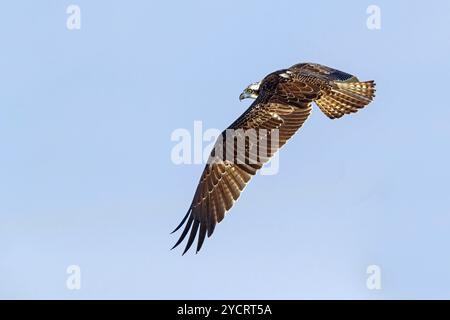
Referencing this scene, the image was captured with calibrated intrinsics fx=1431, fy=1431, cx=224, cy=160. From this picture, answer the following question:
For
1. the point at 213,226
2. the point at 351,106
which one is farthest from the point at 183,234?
the point at 351,106

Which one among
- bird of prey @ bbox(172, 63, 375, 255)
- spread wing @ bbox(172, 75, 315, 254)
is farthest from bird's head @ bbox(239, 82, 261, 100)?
spread wing @ bbox(172, 75, 315, 254)

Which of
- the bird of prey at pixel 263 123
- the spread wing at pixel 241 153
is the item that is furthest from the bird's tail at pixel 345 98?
the spread wing at pixel 241 153

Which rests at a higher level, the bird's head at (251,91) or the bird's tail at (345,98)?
the bird's head at (251,91)

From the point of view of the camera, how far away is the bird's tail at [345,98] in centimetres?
2784

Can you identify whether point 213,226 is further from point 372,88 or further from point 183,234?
point 372,88

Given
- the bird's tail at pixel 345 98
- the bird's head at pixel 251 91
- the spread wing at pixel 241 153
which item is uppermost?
the bird's head at pixel 251 91

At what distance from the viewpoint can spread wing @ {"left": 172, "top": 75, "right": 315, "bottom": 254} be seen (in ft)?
82.6

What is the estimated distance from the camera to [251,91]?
2923cm

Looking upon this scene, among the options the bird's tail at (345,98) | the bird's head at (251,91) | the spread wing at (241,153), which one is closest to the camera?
the spread wing at (241,153)

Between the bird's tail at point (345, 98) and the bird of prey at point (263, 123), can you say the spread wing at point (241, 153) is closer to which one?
the bird of prey at point (263, 123)

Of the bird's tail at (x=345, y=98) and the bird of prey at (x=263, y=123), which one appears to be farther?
the bird's tail at (x=345, y=98)

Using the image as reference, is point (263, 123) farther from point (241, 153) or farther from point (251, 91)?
point (251, 91)

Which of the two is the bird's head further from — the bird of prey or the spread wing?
the spread wing

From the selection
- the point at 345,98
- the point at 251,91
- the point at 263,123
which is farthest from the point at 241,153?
the point at 251,91
